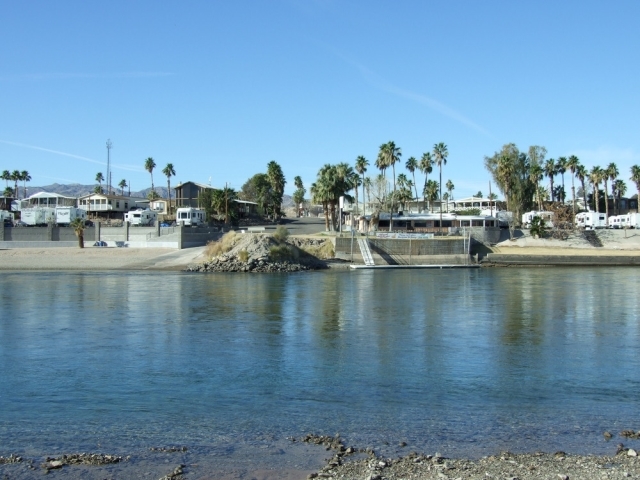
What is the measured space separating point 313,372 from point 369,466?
30.6 ft

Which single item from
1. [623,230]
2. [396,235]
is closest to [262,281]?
[396,235]

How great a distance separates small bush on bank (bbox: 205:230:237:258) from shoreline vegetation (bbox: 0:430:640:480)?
189 feet

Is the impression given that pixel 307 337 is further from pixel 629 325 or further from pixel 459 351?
pixel 629 325

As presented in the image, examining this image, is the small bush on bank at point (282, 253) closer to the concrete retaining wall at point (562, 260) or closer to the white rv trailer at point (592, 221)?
the concrete retaining wall at point (562, 260)

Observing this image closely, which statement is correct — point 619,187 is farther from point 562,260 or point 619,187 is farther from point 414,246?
point 414,246

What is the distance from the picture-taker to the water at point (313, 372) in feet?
52.3

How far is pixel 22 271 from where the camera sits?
6900 centimetres

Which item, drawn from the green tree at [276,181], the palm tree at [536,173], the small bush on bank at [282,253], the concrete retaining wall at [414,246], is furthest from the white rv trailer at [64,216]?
the palm tree at [536,173]

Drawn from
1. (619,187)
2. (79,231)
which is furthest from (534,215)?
(79,231)

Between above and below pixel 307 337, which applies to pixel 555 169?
Answer: above

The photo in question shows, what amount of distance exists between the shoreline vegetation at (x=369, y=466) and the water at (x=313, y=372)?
1.93ft

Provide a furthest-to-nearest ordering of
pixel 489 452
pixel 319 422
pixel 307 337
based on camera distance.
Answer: pixel 307 337 < pixel 319 422 < pixel 489 452

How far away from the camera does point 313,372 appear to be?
22.7 metres

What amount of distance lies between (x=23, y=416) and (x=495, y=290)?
40143 mm
